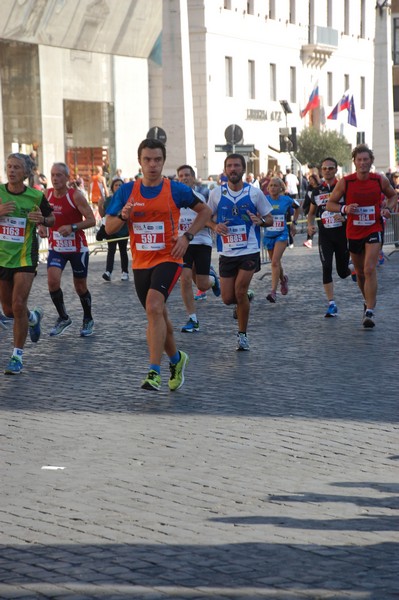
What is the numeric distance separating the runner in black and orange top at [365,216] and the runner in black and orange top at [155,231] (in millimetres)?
4432

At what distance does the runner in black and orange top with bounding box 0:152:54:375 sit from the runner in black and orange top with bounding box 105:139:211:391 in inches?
56.1

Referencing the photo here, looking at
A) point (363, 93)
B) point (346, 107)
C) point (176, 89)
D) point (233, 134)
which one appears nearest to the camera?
point (233, 134)

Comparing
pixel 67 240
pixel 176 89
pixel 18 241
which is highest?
pixel 176 89

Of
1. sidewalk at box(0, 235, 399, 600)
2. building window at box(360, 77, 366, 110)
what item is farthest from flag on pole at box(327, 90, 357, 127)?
sidewalk at box(0, 235, 399, 600)

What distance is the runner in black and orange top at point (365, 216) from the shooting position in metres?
13.9

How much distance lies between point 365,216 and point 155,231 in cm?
476

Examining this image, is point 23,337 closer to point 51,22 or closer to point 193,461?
point 193,461

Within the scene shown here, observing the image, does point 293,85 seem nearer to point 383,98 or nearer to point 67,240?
point 383,98

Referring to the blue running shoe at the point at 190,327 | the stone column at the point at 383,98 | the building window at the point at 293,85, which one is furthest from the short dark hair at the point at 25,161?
the stone column at the point at 383,98

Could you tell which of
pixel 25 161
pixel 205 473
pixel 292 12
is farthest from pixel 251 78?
pixel 205 473

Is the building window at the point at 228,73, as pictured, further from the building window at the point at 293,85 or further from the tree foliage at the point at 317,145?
the building window at the point at 293,85

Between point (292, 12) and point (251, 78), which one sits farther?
point (292, 12)

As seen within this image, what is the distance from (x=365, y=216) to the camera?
14.0 metres

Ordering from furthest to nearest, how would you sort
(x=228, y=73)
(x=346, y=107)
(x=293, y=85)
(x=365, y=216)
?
1. (x=293, y=85)
2. (x=346, y=107)
3. (x=228, y=73)
4. (x=365, y=216)
